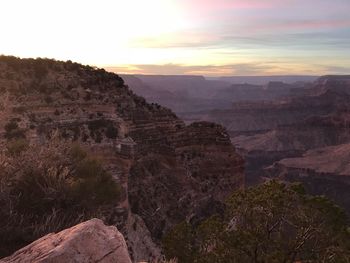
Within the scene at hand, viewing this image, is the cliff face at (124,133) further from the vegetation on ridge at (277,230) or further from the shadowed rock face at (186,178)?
A: the vegetation on ridge at (277,230)

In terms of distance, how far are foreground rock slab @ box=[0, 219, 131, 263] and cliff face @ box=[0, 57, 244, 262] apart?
62.3ft

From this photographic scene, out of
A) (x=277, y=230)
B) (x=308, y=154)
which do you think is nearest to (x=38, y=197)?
(x=277, y=230)

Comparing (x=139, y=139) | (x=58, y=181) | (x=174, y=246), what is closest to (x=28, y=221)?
(x=58, y=181)

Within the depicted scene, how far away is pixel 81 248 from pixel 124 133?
28.1m

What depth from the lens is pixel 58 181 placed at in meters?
15.9

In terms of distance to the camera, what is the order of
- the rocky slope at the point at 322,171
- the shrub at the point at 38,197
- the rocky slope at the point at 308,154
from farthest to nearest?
1. the rocky slope at the point at 308,154
2. the rocky slope at the point at 322,171
3. the shrub at the point at 38,197

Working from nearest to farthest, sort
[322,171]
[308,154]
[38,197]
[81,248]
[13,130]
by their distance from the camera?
1. [81,248]
2. [38,197]
3. [13,130]
4. [322,171]
5. [308,154]

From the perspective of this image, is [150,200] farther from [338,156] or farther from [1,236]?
[338,156]

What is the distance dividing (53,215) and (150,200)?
81.2 ft

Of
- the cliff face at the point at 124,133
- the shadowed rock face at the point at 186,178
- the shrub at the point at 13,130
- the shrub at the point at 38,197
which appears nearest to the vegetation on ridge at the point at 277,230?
the shrub at the point at 38,197

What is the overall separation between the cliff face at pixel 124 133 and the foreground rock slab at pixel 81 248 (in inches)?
748

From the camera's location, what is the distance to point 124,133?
36.9 m

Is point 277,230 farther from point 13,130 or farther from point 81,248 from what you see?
point 13,130

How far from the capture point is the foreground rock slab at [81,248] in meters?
8.77
